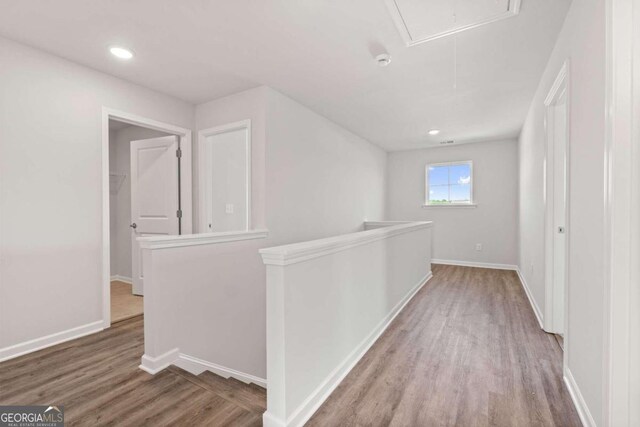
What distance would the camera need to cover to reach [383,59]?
8.30ft

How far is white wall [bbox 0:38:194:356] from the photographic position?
2.32 metres

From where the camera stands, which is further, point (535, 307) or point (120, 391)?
point (535, 307)

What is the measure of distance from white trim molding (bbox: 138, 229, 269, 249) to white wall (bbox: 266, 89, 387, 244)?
0.27 meters

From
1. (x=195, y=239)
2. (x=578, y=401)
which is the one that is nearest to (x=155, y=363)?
(x=195, y=239)

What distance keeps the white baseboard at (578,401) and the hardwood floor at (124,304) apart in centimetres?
374

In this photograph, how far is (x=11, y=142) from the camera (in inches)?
91.4

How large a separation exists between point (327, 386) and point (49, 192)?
2.73m

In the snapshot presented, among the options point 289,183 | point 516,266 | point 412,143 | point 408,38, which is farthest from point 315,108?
point 516,266

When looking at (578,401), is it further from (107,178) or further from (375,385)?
(107,178)

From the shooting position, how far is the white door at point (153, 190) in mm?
3672

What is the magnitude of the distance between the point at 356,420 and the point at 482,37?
2.74 metres

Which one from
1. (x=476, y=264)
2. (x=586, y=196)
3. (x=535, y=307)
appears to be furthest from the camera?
(x=476, y=264)

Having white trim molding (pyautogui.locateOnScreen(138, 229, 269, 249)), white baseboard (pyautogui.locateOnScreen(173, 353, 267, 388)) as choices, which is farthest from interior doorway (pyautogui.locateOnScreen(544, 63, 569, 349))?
white trim molding (pyautogui.locateOnScreen(138, 229, 269, 249))

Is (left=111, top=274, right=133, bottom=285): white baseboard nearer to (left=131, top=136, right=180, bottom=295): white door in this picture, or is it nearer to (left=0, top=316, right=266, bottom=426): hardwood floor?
(left=131, top=136, right=180, bottom=295): white door
